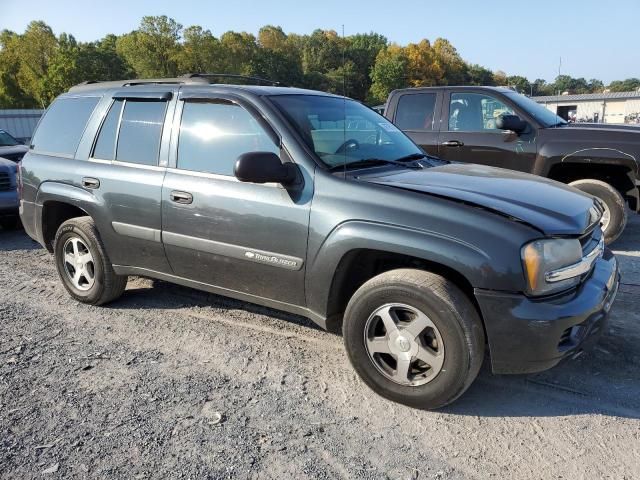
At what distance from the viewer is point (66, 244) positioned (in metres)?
4.59

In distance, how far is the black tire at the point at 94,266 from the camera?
14.2ft

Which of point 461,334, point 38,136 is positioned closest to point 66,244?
point 38,136

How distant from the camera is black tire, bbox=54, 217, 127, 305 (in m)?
4.33

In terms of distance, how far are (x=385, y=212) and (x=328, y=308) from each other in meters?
0.72

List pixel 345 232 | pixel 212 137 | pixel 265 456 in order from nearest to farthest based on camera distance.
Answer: pixel 265 456 → pixel 345 232 → pixel 212 137

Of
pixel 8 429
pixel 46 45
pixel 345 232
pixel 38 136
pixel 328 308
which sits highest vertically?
pixel 46 45

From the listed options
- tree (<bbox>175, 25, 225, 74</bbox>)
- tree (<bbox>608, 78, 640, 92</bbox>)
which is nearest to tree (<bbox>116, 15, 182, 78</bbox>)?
tree (<bbox>175, 25, 225, 74</bbox>)

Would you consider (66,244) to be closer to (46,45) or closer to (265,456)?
(265,456)

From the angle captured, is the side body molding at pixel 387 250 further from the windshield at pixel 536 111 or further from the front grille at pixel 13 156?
the front grille at pixel 13 156

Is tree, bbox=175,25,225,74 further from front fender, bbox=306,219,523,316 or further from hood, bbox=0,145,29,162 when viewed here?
front fender, bbox=306,219,523,316

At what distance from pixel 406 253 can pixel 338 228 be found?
44 cm

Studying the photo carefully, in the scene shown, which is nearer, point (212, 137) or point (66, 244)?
point (212, 137)

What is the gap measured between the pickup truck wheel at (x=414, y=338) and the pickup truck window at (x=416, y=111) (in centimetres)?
483

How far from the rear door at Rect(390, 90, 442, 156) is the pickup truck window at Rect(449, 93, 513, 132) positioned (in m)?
0.22
